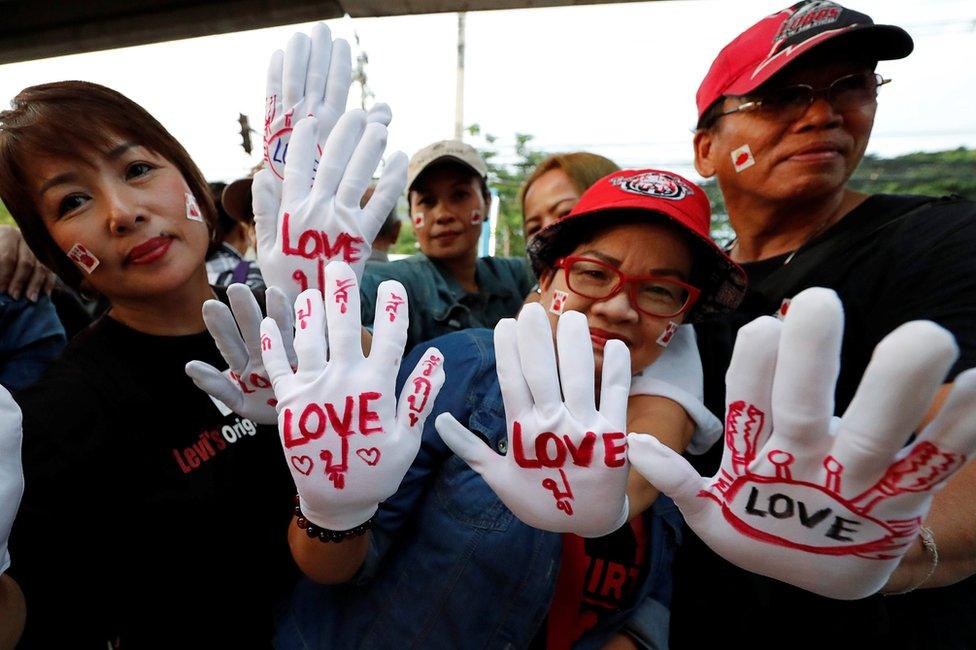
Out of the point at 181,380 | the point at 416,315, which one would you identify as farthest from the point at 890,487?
the point at 416,315

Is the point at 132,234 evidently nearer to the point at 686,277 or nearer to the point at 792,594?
the point at 686,277

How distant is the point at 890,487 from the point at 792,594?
2.34 ft

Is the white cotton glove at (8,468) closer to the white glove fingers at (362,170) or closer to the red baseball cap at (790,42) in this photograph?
the white glove fingers at (362,170)

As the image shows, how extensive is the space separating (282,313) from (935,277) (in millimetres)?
1324

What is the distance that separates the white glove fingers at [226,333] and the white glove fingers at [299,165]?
0.93 feet

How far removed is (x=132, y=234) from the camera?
1.01 meters

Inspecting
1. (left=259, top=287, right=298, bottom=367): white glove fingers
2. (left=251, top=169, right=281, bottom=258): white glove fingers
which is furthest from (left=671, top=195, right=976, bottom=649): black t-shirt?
(left=251, top=169, right=281, bottom=258): white glove fingers

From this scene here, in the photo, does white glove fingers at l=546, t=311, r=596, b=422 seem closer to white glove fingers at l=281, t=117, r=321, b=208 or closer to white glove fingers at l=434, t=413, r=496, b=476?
white glove fingers at l=434, t=413, r=496, b=476

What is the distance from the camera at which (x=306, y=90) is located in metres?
1.22

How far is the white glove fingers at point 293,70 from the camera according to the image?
1.17m

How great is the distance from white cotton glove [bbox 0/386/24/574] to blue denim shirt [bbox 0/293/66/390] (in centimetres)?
107

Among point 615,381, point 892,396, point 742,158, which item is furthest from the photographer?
point 742,158

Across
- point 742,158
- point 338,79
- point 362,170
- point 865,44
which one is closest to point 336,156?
point 362,170

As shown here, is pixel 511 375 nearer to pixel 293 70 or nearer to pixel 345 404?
pixel 345 404
